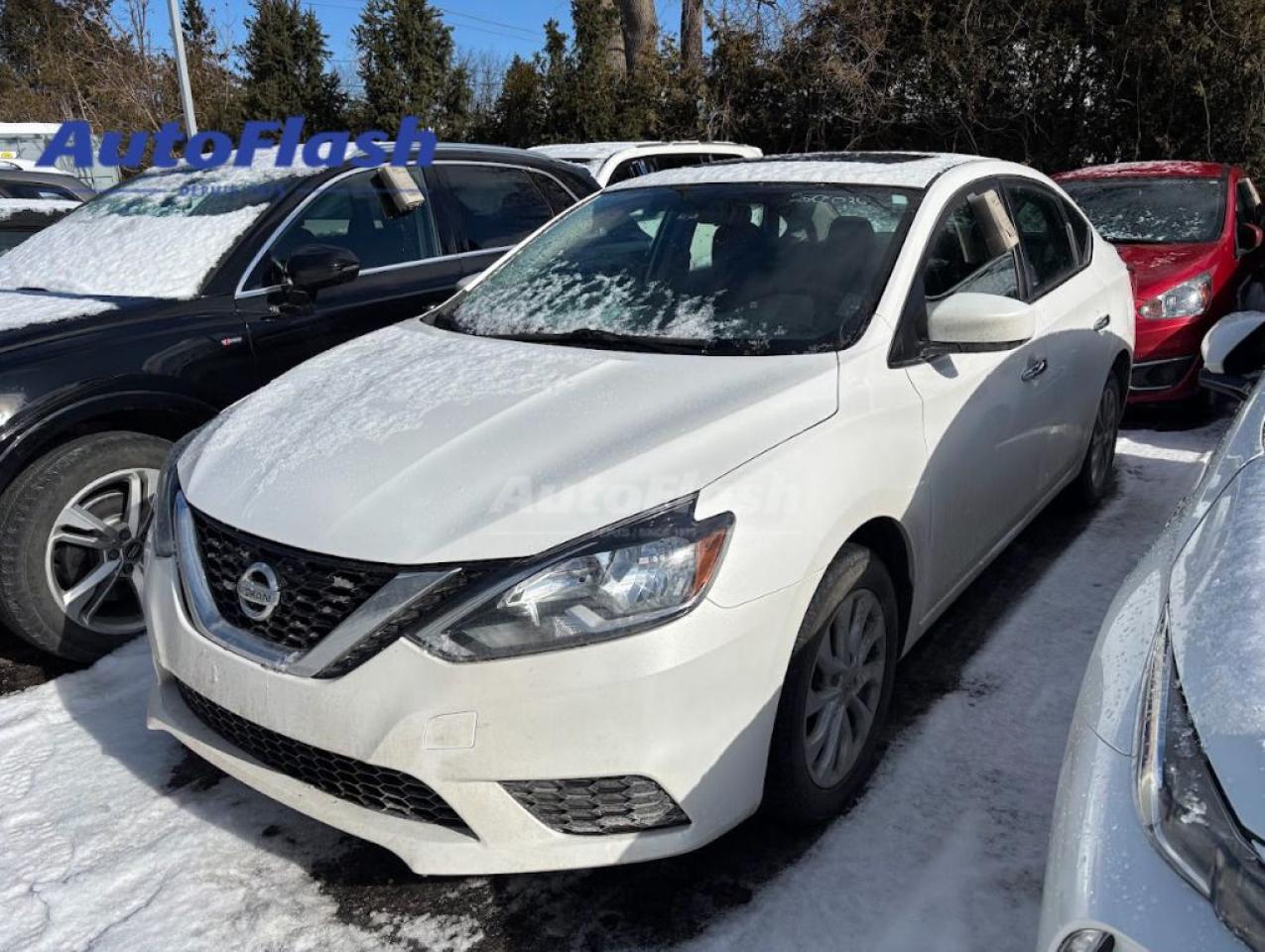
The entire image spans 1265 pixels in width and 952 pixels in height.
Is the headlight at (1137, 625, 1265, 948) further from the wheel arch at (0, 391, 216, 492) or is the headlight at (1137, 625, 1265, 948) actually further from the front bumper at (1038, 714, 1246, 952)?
the wheel arch at (0, 391, 216, 492)

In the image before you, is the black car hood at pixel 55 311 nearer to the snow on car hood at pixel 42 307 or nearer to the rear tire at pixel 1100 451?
the snow on car hood at pixel 42 307

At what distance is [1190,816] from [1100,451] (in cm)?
354

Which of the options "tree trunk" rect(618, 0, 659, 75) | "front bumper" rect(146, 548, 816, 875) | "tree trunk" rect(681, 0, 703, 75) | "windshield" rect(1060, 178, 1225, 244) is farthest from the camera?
"tree trunk" rect(618, 0, 659, 75)

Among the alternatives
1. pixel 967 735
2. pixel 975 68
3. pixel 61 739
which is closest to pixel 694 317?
pixel 967 735

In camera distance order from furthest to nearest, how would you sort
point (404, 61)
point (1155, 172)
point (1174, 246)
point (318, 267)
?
point (404, 61) < point (1155, 172) < point (1174, 246) < point (318, 267)

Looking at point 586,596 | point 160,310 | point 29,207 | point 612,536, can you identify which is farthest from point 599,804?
point 29,207

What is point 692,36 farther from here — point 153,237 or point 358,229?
point 153,237

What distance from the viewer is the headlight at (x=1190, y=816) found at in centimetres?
118

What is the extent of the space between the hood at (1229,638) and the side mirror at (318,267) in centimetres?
310

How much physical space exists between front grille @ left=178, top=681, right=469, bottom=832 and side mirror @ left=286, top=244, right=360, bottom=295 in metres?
1.95

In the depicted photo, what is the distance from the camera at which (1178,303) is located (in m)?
5.71

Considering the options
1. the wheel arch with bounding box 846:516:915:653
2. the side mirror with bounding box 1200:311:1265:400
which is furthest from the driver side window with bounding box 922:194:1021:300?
the wheel arch with bounding box 846:516:915:653

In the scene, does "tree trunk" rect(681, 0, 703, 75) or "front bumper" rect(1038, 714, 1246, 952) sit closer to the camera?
"front bumper" rect(1038, 714, 1246, 952)

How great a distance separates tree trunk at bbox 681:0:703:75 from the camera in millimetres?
14700
